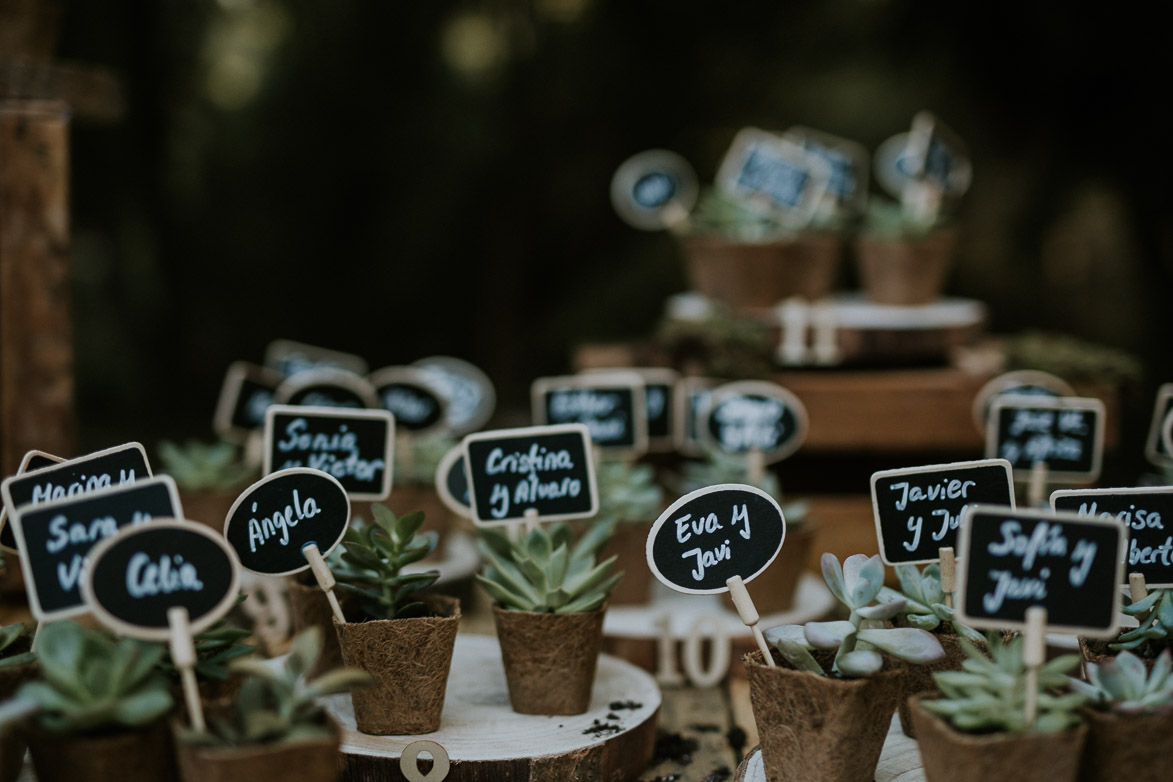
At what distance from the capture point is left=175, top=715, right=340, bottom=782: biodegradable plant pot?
1.24m

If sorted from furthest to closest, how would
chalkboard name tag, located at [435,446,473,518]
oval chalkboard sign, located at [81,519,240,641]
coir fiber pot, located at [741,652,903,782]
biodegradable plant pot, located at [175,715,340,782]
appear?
chalkboard name tag, located at [435,446,473,518] < coir fiber pot, located at [741,652,903,782] < oval chalkboard sign, located at [81,519,240,641] < biodegradable plant pot, located at [175,715,340,782]

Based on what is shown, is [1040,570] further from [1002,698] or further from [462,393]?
[462,393]

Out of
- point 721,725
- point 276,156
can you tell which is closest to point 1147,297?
point 721,725

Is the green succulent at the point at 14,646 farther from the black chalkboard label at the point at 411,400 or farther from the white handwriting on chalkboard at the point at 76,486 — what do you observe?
the black chalkboard label at the point at 411,400

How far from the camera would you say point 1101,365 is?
9.81 feet

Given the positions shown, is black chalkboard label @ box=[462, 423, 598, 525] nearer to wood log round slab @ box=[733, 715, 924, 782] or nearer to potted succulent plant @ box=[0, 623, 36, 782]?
wood log round slab @ box=[733, 715, 924, 782]

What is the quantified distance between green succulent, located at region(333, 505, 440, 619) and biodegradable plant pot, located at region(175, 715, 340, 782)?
45 cm

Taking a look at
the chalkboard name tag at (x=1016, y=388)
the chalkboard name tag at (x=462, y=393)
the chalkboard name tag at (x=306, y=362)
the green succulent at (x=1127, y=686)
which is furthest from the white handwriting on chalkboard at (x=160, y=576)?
the chalkboard name tag at (x=1016, y=388)

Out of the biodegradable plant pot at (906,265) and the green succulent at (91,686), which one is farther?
the biodegradable plant pot at (906,265)

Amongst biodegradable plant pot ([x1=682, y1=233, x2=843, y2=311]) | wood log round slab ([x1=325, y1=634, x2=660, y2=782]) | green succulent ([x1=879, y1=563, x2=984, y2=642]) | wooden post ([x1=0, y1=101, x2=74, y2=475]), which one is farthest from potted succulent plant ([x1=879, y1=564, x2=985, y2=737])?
wooden post ([x1=0, y1=101, x2=74, y2=475])

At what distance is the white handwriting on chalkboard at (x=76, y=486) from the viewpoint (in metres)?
1.61

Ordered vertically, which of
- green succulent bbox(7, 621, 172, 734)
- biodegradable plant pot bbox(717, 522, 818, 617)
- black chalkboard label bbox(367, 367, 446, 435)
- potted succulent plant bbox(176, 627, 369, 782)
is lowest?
biodegradable plant pot bbox(717, 522, 818, 617)

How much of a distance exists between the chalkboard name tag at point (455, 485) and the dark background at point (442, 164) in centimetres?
303

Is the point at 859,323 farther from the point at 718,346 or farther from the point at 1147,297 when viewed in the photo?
the point at 1147,297
